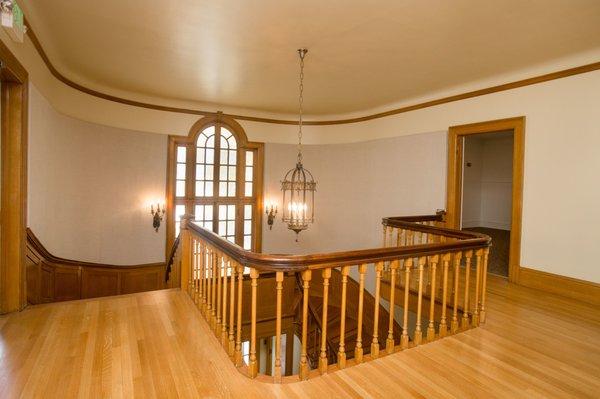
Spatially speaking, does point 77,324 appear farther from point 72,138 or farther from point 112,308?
point 72,138

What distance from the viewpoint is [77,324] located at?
297 cm

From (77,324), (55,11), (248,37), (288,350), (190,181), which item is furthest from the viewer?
(190,181)

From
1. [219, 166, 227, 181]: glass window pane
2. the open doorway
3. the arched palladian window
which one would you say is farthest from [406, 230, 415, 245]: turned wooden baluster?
the open doorway

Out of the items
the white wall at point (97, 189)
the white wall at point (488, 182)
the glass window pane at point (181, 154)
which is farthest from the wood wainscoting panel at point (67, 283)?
the white wall at point (488, 182)

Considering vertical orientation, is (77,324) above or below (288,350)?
above

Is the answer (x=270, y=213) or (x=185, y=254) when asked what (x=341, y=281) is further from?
(x=270, y=213)

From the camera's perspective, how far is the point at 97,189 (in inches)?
228

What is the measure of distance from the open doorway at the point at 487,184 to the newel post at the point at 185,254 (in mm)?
7230

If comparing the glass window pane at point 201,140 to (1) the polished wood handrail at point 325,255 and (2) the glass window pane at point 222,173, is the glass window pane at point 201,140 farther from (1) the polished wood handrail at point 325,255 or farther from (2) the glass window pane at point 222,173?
(1) the polished wood handrail at point 325,255

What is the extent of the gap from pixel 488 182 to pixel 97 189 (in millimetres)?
9106

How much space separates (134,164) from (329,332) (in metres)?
4.57

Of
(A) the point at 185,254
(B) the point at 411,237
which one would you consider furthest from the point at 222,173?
(B) the point at 411,237

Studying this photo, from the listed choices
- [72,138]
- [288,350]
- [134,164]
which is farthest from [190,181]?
[288,350]

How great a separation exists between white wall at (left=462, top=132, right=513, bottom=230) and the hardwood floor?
5912 mm
